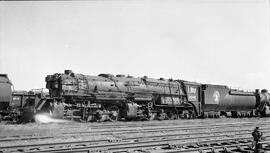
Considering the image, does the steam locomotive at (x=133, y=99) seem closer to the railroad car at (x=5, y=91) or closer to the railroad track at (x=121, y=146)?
the railroad car at (x=5, y=91)

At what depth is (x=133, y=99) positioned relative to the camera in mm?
23578

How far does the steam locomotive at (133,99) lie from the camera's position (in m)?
20.3

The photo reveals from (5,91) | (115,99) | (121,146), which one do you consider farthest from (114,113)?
(121,146)

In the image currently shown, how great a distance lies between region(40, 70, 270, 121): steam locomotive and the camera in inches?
800

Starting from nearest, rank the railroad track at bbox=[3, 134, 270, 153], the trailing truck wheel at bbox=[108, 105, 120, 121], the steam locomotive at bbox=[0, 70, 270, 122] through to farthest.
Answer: the railroad track at bbox=[3, 134, 270, 153]
the steam locomotive at bbox=[0, 70, 270, 122]
the trailing truck wheel at bbox=[108, 105, 120, 121]

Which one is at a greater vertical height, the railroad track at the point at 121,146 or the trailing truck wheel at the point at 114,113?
the trailing truck wheel at the point at 114,113

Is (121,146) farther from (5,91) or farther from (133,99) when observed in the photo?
(133,99)

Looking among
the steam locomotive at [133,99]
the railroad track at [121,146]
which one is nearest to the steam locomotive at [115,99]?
the steam locomotive at [133,99]

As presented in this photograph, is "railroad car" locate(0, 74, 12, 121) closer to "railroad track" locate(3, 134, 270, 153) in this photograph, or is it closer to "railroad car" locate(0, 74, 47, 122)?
"railroad car" locate(0, 74, 47, 122)

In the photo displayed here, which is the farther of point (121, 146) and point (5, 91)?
point (5, 91)

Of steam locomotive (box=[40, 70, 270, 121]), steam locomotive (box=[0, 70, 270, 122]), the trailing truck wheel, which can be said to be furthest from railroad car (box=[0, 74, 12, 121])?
the trailing truck wheel

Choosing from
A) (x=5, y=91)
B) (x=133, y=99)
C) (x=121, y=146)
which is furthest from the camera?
(x=133, y=99)

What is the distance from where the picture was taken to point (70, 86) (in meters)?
20.5

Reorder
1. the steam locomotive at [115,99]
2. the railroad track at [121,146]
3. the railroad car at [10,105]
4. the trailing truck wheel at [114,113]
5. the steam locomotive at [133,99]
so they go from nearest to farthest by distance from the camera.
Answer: the railroad track at [121,146] → the railroad car at [10,105] → the steam locomotive at [115,99] → the steam locomotive at [133,99] → the trailing truck wheel at [114,113]
